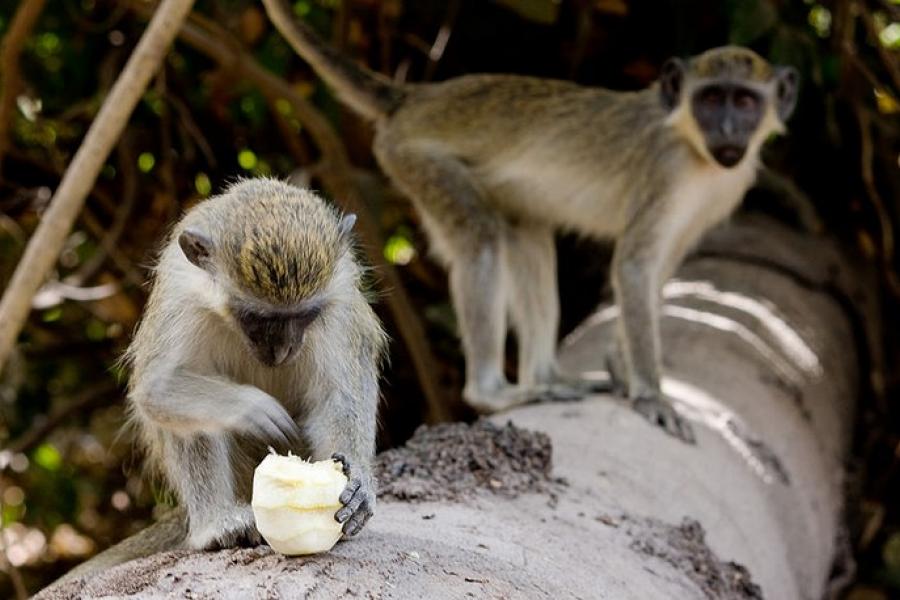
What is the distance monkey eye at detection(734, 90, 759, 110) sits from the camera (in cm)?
654

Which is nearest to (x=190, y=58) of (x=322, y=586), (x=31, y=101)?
(x=31, y=101)

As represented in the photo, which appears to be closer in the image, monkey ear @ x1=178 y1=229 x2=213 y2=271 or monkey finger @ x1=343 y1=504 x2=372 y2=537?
monkey finger @ x1=343 y1=504 x2=372 y2=537

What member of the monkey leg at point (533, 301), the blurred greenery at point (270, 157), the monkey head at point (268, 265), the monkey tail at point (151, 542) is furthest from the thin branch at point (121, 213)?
the monkey head at point (268, 265)

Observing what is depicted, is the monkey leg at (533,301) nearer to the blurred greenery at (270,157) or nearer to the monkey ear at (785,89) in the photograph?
the blurred greenery at (270,157)

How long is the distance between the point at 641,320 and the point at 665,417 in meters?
0.95

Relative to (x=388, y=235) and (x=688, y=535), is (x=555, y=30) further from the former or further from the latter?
(x=688, y=535)

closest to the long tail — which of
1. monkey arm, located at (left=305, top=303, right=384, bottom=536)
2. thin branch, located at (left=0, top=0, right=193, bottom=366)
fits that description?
thin branch, located at (left=0, top=0, right=193, bottom=366)

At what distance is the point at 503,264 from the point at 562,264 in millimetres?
2292

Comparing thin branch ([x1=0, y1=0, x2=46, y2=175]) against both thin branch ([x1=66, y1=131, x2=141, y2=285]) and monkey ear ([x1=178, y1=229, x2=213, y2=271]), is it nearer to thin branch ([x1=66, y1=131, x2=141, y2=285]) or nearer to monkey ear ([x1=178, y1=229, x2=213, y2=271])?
thin branch ([x1=66, y1=131, x2=141, y2=285])

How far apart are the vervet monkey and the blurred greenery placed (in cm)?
44

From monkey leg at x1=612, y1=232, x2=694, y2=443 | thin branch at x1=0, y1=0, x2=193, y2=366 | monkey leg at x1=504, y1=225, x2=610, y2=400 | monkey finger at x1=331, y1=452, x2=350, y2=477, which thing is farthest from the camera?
monkey leg at x1=504, y1=225, x2=610, y2=400

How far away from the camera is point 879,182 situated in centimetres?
776

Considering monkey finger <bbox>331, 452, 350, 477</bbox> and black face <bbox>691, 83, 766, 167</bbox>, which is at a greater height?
black face <bbox>691, 83, 766, 167</bbox>

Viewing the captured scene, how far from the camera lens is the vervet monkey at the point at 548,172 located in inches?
254
